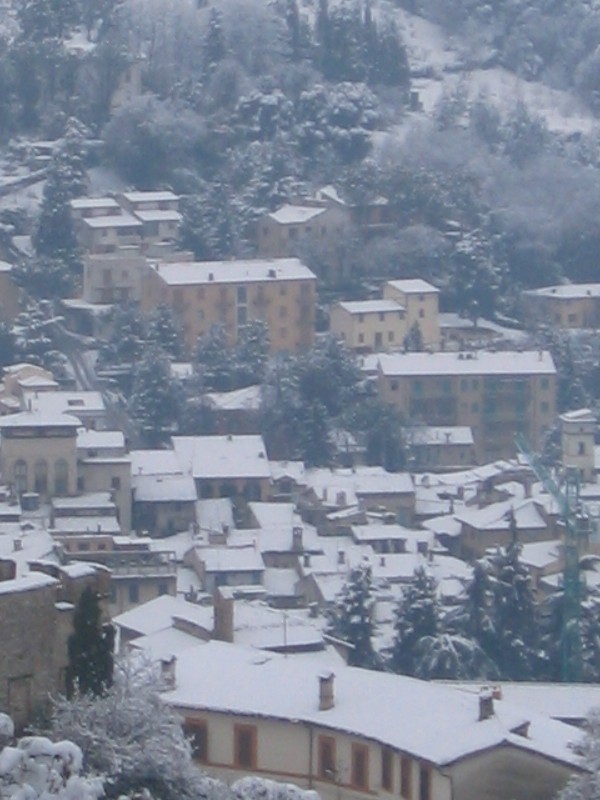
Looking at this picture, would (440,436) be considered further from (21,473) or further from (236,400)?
(21,473)

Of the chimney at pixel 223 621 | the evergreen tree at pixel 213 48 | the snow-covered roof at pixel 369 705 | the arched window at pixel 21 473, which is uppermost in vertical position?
the evergreen tree at pixel 213 48

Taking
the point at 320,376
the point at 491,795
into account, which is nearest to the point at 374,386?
the point at 320,376

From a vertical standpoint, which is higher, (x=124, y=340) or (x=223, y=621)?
(x=223, y=621)

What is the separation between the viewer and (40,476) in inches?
1660

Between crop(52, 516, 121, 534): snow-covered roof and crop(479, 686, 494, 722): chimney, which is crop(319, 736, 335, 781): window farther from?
crop(52, 516, 121, 534): snow-covered roof

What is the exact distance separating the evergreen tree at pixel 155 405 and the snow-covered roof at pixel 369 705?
26761 mm

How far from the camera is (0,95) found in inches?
2325

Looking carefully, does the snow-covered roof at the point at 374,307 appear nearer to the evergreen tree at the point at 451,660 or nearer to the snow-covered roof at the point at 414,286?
the snow-covered roof at the point at 414,286

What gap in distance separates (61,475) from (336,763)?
23.7 m

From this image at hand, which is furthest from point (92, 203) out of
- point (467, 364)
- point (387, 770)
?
point (387, 770)

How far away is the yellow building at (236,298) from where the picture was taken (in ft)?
171

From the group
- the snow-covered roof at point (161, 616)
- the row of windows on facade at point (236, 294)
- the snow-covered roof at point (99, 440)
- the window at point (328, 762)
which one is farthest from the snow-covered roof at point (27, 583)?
the row of windows on facade at point (236, 294)

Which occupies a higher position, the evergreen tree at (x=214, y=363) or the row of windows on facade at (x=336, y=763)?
the row of windows on facade at (x=336, y=763)

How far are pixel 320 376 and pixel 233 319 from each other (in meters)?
4.02
